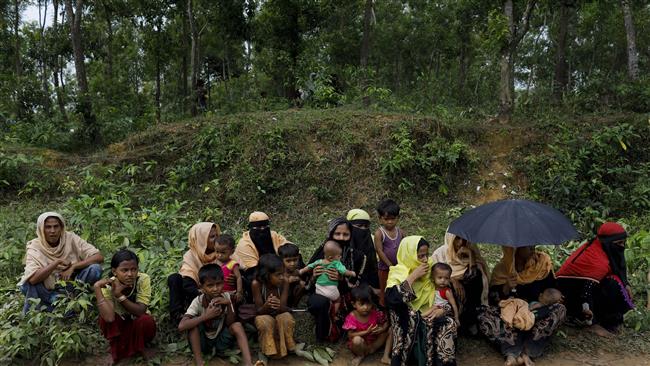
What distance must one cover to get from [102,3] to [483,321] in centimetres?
1415

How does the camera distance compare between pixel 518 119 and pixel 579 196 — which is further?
pixel 518 119

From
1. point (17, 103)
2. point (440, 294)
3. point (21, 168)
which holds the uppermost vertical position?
point (17, 103)

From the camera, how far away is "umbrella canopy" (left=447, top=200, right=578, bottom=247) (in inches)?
133

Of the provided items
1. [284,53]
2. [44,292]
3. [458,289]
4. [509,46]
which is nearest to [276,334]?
[458,289]

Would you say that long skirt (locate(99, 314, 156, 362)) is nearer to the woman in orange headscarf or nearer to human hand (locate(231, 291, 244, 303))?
the woman in orange headscarf

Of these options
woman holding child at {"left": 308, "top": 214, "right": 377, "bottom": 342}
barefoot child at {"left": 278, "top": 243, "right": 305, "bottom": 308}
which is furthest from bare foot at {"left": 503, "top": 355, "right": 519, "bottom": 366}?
barefoot child at {"left": 278, "top": 243, "right": 305, "bottom": 308}

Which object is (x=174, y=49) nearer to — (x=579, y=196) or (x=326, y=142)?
(x=326, y=142)

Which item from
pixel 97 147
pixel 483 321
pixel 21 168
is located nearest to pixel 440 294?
pixel 483 321

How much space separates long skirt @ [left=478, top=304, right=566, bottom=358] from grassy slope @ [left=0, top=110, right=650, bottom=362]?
285 centimetres

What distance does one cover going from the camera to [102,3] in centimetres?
1395

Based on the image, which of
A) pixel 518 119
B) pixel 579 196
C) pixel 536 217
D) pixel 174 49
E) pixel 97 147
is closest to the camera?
pixel 536 217

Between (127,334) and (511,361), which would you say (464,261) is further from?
(127,334)

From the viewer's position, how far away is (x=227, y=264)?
3.98 m

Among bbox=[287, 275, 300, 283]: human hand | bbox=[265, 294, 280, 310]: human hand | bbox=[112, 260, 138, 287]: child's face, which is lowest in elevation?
bbox=[265, 294, 280, 310]: human hand
